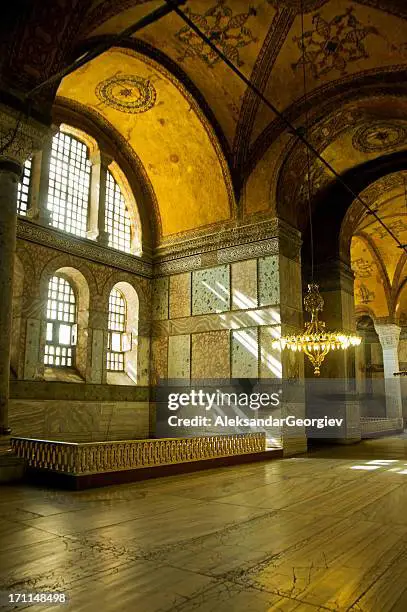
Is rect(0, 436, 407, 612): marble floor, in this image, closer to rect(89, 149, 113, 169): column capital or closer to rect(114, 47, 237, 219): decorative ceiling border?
rect(114, 47, 237, 219): decorative ceiling border

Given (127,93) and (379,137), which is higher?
(127,93)

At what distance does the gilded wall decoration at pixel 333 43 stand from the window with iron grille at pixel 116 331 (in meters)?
6.65

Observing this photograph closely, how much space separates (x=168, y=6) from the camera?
5445mm

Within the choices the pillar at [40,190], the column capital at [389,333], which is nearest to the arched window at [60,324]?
the pillar at [40,190]

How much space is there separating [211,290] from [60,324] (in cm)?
361

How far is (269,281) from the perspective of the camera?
35.8 feet

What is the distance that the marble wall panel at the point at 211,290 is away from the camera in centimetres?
1159

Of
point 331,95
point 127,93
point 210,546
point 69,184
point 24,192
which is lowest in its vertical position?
point 210,546

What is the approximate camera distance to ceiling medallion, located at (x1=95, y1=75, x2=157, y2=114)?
415 inches

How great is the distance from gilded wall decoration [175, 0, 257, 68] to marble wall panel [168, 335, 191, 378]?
6.23 metres

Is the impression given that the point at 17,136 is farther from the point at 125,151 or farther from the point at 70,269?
the point at 125,151

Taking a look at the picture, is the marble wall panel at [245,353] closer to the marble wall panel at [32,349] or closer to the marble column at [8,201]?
the marble wall panel at [32,349]

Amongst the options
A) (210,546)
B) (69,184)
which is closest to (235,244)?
(69,184)

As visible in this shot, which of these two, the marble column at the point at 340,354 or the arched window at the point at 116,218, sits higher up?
the arched window at the point at 116,218
